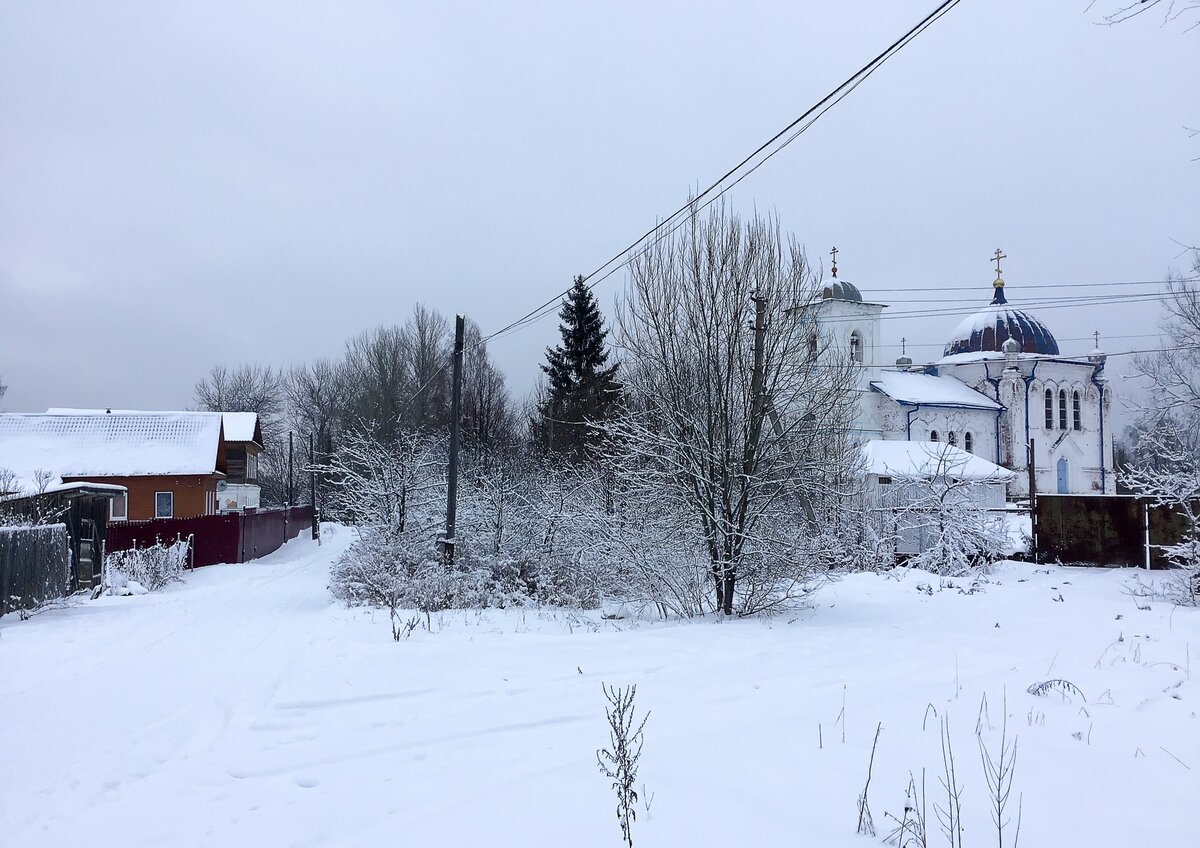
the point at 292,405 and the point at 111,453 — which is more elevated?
the point at 292,405

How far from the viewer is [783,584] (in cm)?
1143

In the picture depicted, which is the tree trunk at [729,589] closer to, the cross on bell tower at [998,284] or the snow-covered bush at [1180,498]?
the snow-covered bush at [1180,498]

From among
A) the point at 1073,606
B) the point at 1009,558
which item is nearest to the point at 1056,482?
the point at 1009,558

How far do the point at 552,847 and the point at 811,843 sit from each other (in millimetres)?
1221

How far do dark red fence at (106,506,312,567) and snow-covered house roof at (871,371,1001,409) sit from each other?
111 feet

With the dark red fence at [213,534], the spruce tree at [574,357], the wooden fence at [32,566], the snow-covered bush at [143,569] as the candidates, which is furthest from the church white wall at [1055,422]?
the wooden fence at [32,566]

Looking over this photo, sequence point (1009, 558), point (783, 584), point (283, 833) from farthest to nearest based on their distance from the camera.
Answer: point (1009, 558) < point (783, 584) < point (283, 833)

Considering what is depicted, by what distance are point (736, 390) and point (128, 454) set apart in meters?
28.2

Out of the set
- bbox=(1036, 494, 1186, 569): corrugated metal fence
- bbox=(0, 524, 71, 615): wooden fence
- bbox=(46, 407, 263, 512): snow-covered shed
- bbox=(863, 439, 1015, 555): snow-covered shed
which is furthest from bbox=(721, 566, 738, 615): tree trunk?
bbox=(46, 407, 263, 512): snow-covered shed

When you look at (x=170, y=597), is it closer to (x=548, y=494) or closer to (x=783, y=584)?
(x=548, y=494)

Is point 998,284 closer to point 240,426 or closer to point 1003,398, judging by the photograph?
point 1003,398

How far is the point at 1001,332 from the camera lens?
175ft

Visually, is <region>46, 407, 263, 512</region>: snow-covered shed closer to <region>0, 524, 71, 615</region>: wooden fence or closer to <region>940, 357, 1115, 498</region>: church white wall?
<region>0, 524, 71, 615</region>: wooden fence

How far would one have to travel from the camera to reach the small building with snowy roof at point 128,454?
1180 inches
